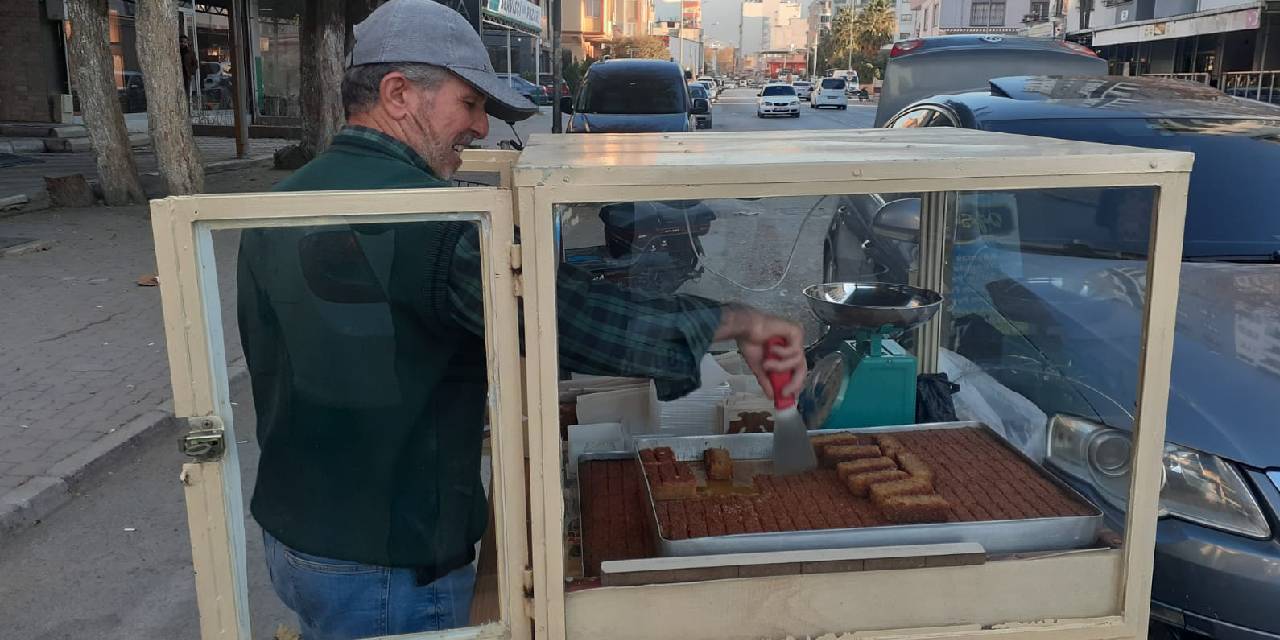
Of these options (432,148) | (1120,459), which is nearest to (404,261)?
(432,148)

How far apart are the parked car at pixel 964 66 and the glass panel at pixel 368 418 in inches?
284

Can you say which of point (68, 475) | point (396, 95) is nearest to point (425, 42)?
point (396, 95)

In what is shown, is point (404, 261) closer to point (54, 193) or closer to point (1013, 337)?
point (1013, 337)

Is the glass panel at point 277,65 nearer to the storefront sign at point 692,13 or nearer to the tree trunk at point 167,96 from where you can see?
the tree trunk at point 167,96

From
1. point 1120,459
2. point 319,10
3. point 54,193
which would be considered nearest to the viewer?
point 1120,459

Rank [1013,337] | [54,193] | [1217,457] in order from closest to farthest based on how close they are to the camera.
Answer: [1217,457], [1013,337], [54,193]

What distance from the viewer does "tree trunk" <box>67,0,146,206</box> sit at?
1144 centimetres

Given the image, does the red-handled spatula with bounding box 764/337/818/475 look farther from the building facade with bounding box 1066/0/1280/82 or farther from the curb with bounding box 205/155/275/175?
the building facade with bounding box 1066/0/1280/82

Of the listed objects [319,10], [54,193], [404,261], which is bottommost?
[54,193]

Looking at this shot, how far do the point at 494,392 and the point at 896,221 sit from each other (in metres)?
2.27

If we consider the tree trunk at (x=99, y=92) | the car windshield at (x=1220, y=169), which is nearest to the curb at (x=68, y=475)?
the car windshield at (x=1220, y=169)

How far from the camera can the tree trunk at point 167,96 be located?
10.8 m

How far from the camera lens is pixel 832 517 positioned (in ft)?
6.75

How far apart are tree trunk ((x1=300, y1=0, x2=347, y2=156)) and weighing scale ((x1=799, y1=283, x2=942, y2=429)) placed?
14.3 m
